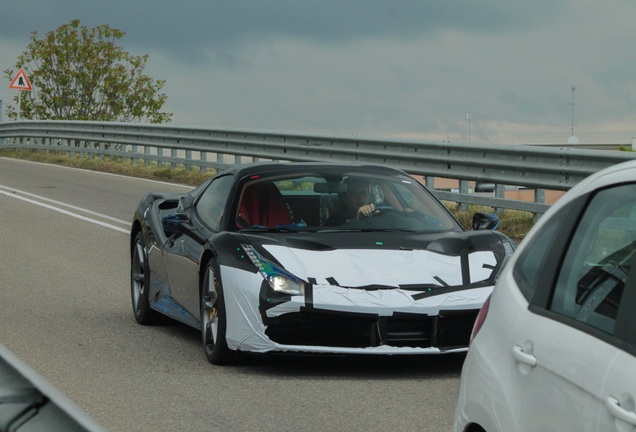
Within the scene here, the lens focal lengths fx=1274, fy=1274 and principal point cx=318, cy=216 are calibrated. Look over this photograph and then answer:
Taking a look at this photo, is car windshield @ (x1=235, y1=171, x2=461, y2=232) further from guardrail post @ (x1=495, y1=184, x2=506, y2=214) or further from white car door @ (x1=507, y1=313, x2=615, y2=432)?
guardrail post @ (x1=495, y1=184, x2=506, y2=214)

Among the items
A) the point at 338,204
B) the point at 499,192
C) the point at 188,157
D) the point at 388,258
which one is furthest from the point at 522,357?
the point at 188,157

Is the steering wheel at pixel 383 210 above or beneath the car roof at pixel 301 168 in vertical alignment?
beneath

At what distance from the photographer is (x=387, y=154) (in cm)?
1795

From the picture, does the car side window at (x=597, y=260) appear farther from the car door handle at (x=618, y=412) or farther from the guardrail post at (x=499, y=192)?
the guardrail post at (x=499, y=192)

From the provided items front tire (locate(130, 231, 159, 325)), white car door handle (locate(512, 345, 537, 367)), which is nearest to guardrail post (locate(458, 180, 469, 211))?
front tire (locate(130, 231, 159, 325))

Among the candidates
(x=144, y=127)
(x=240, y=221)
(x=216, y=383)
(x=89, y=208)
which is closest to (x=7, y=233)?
(x=89, y=208)

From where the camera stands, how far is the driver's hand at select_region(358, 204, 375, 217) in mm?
8086

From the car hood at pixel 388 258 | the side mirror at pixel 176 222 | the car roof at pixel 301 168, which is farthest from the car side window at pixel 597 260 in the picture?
the side mirror at pixel 176 222

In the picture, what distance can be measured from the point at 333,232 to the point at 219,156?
17.5m

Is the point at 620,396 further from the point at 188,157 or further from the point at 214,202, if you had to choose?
the point at 188,157

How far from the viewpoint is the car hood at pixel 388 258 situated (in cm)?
695

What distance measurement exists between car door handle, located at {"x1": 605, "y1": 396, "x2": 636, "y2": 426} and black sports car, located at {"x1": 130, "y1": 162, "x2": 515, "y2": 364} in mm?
4149

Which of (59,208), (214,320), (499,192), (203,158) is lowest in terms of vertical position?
(59,208)

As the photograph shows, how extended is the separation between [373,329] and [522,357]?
11.8ft
